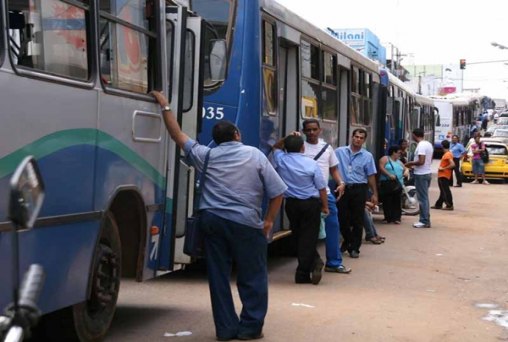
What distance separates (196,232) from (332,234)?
3.47 m

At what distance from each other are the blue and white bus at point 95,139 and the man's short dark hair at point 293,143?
1.87 m

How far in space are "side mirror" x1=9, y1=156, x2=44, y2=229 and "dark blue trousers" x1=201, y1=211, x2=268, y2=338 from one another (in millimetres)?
3934

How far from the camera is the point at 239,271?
21.1ft

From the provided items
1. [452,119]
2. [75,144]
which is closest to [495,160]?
[452,119]

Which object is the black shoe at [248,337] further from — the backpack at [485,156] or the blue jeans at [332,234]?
the backpack at [485,156]

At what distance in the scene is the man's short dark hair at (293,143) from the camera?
897cm

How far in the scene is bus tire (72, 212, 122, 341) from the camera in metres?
5.66

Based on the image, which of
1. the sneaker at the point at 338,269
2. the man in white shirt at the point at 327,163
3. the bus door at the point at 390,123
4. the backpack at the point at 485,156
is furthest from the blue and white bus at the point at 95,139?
the backpack at the point at 485,156

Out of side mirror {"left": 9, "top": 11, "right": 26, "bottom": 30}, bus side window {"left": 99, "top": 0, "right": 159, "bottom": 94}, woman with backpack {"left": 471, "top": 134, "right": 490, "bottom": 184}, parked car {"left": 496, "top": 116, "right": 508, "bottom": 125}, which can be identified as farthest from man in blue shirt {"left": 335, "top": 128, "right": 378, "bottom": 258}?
parked car {"left": 496, "top": 116, "right": 508, "bottom": 125}

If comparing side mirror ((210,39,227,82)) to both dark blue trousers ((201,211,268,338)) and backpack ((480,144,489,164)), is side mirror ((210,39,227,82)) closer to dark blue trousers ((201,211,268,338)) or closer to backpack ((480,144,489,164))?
dark blue trousers ((201,211,268,338))

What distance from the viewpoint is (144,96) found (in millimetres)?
6258

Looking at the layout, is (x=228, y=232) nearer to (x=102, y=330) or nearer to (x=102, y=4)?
(x=102, y=330)

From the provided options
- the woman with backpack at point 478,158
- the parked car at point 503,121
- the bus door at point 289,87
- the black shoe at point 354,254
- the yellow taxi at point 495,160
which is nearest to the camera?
the bus door at point 289,87

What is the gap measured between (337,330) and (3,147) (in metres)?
3.80
